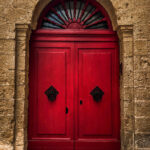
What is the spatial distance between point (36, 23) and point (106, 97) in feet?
6.93

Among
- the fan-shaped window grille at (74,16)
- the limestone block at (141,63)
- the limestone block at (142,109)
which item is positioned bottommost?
the limestone block at (142,109)

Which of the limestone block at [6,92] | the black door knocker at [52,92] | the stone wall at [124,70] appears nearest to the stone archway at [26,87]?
the stone wall at [124,70]

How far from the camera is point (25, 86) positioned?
160 inches

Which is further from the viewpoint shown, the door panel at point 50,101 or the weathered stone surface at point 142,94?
the door panel at point 50,101

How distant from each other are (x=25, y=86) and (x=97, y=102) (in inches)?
59.2

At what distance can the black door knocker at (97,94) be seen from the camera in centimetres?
428

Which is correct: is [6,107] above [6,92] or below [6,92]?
below

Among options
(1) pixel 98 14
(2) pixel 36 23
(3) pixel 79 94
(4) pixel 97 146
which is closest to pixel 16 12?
(2) pixel 36 23

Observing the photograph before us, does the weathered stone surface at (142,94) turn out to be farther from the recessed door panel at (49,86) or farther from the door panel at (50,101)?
the recessed door panel at (49,86)

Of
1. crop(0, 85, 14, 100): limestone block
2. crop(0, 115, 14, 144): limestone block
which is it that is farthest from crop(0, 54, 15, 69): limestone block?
crop(0, 115, 14, 144): limestone block

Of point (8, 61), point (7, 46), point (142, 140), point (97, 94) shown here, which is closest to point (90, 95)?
point (97, 94)

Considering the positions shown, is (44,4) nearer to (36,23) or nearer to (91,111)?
(36,23)

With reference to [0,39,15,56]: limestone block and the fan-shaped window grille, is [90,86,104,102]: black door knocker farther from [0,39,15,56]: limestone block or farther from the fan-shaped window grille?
[0,39,15,56]: limestone block

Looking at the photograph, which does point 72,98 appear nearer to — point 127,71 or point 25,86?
point 25,86
